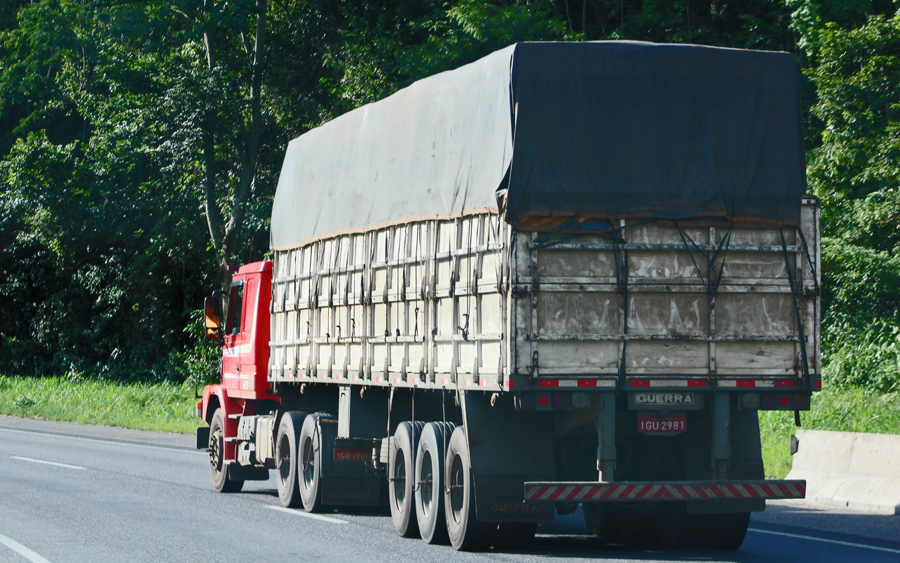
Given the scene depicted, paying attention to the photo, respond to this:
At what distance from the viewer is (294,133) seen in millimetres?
36312

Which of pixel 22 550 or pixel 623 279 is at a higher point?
pixel 623 279

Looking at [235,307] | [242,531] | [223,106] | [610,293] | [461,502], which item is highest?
[223,106]

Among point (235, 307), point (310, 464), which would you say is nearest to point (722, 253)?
point (310, 464)

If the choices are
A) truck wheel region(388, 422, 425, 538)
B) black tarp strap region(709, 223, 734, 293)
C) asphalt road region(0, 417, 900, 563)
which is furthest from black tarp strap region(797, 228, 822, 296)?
truck wheel region(388, 422, 425, 538)

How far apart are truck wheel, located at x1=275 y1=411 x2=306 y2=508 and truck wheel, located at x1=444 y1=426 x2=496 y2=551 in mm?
4014

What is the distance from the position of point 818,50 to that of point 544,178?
1635 cm

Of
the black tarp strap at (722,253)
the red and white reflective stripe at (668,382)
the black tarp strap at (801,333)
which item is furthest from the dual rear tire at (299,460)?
the black tarp strap at (801,333)

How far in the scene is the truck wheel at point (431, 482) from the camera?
1075 cm

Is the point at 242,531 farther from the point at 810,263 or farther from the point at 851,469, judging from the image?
the point at 851,469

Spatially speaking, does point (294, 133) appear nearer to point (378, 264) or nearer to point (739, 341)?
point (378, 264)

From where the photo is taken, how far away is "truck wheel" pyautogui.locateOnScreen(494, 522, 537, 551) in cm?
1045

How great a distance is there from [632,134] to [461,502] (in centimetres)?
343

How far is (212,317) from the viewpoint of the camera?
16.2 m

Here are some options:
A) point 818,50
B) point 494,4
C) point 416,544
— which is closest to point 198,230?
point 494,4
